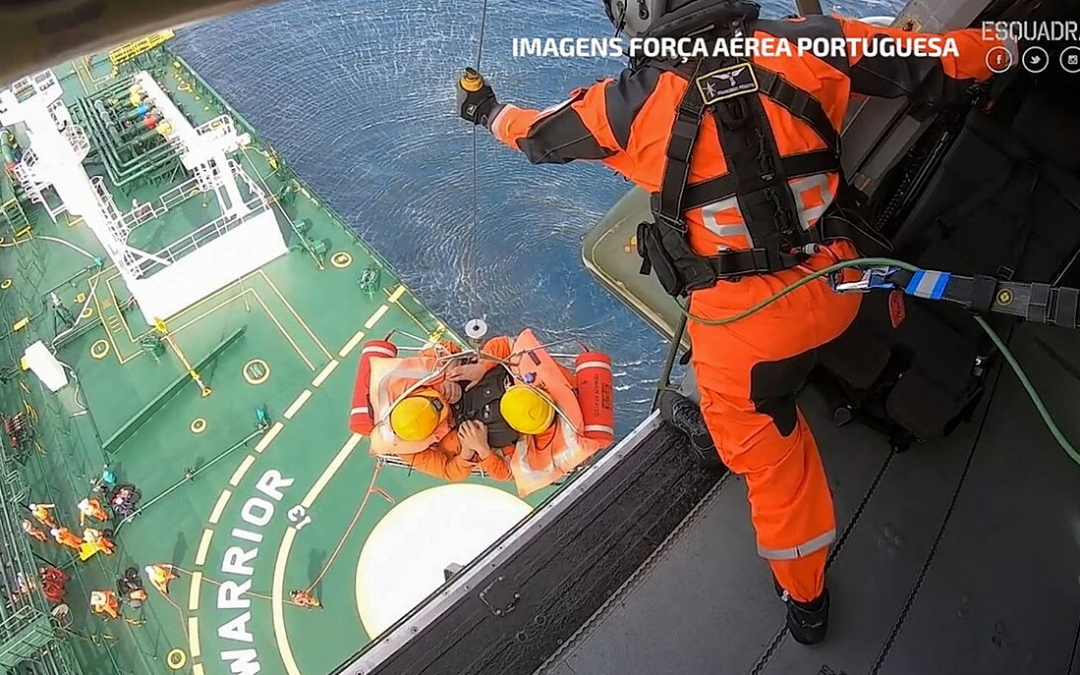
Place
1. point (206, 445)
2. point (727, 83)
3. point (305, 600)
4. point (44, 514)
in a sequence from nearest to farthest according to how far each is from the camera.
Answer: point (727, 83)
point (305, 600)
point (44, 514)
point (206, 445)

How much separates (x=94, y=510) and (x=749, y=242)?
18.5ft

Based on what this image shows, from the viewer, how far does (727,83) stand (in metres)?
2.11

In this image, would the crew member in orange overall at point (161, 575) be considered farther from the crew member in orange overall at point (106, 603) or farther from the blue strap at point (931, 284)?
the blue strap at point (931, 284)

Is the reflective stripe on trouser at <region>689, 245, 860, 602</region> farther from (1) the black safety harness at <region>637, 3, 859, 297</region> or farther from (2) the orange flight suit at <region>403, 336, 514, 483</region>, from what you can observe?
(2) the orange flight suit at <region>403, 336, 514, 483</region>

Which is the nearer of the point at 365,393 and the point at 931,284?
the point at 931,284

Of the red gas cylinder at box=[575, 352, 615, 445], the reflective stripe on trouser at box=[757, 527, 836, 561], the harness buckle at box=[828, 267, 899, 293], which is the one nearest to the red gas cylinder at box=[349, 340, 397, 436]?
the red gas cylinder at box=[575, 352, 615, 445]

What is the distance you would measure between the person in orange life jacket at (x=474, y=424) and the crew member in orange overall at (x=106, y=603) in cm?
409

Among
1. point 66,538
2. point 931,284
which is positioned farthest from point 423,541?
point 931,284

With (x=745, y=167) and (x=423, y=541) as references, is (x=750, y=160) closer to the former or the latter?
(x=745, y=167)

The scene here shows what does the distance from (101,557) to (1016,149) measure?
20.6 feet

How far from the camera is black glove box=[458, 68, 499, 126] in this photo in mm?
2633

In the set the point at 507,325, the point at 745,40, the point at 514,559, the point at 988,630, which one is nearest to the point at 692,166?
the point at 745,40

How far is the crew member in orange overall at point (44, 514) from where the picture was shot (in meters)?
6.21

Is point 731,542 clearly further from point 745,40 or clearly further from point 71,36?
point 71,36
